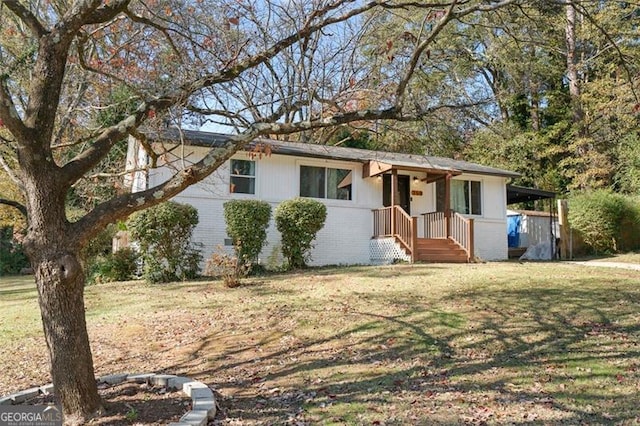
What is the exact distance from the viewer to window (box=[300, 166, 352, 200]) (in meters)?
16.1

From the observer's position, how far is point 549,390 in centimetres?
464

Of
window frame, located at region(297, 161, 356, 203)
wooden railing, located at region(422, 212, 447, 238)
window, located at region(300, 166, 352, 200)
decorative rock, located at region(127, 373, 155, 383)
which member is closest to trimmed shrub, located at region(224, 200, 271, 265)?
window frame, located at region(297, 161, 356, 203)

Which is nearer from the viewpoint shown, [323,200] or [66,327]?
[66,327]

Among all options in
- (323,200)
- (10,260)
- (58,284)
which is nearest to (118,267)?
(323,200)

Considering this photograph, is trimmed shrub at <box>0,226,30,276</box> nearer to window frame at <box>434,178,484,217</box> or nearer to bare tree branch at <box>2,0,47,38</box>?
window frame at <box>434,178,484,217</box>

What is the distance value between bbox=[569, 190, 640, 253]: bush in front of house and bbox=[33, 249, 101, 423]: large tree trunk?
61.7ft

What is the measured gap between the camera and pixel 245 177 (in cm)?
1524

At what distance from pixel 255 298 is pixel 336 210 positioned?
7404mm

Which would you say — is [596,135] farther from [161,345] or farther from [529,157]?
[161,345]

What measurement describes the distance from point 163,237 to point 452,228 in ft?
30.6

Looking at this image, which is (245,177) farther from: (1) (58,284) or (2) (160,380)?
(1) (58,284)

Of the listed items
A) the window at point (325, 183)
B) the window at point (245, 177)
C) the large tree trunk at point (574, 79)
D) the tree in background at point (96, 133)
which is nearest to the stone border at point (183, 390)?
the tree in background at point (96, 133)

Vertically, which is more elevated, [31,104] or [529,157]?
[529,157]

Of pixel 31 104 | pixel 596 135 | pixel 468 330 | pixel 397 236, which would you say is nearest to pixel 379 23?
pixel 468 330
